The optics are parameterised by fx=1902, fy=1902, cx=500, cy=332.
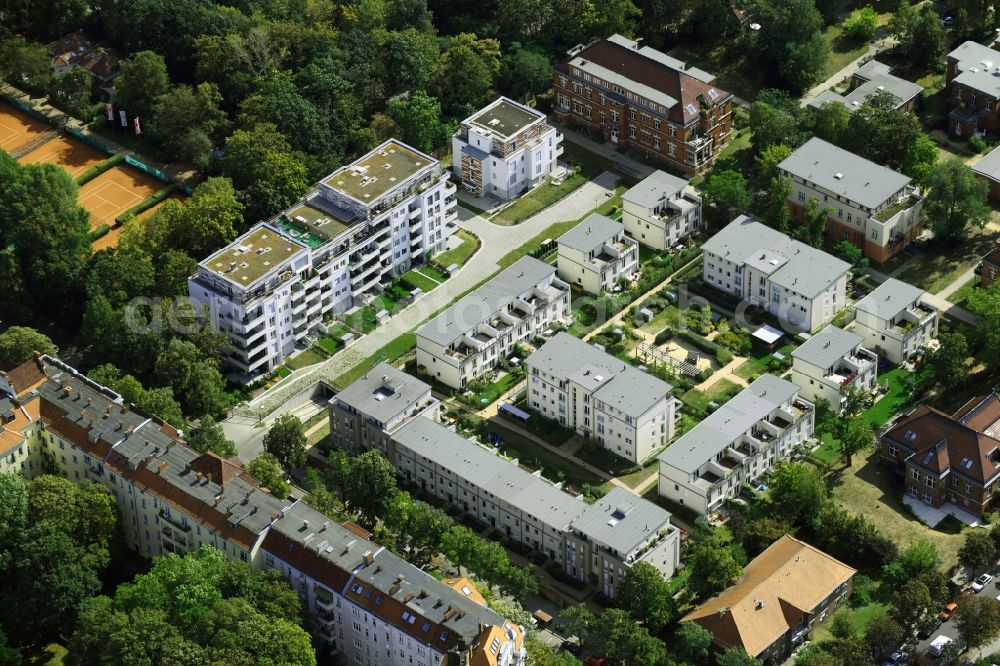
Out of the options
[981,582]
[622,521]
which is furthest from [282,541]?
[981,582]

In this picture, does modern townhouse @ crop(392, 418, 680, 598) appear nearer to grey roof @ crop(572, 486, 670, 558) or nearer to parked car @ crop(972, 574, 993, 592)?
grey roof @ crop(572, 486, 670, 558)

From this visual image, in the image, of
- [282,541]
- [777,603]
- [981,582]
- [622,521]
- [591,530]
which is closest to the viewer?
[777,603]

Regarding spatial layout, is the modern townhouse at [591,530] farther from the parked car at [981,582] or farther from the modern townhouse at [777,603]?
the parked car at [981,582]

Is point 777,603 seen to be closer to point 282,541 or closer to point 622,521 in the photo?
point 622,521

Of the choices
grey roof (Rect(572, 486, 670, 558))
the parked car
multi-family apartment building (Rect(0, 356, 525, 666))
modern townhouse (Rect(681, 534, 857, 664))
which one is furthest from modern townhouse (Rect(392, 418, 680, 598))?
the parked car

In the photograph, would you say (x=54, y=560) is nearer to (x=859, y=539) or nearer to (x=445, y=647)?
(x=445, y=647)

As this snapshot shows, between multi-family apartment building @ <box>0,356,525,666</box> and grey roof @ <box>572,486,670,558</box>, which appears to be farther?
grey roof @ <box>572,486,670,558</box>
